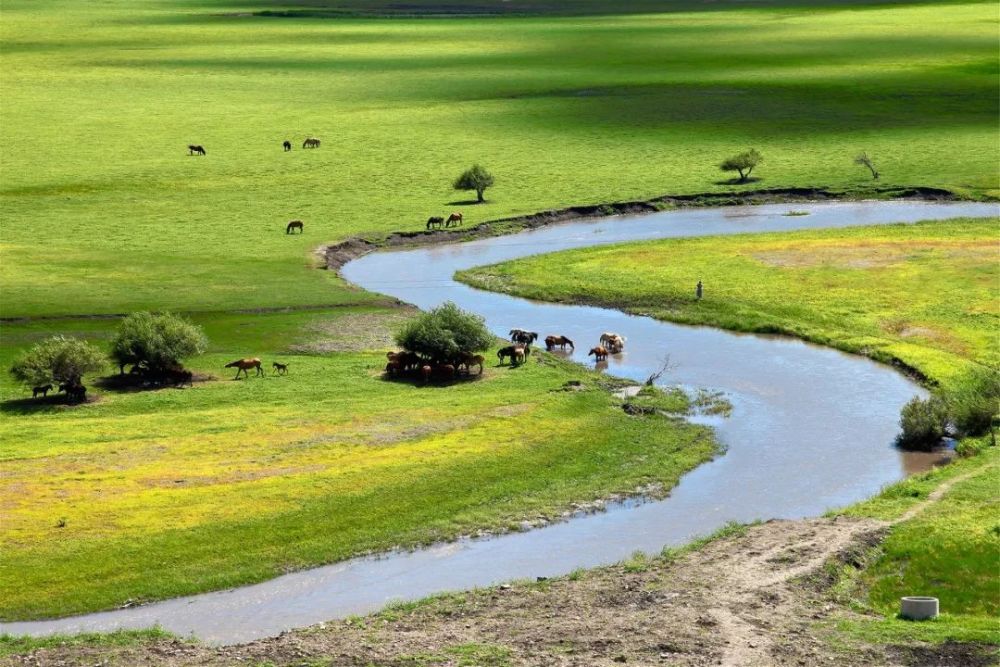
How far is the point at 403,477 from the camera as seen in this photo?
138 ft

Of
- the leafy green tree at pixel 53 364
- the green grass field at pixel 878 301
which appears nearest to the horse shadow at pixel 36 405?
the leafy green tree at pixel 53 364

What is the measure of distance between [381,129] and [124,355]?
62617 mm

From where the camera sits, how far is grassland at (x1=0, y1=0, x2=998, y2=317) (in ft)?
253

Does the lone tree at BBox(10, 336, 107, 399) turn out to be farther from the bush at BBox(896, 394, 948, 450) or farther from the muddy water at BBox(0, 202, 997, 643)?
the bush at BBox(896, 394, 948, 450)

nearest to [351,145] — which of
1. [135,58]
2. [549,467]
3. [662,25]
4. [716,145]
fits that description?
[716,145]

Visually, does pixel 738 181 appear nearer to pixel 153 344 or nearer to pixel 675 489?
pixel 153 344

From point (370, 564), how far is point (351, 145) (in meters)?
72.3

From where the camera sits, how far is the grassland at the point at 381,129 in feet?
253

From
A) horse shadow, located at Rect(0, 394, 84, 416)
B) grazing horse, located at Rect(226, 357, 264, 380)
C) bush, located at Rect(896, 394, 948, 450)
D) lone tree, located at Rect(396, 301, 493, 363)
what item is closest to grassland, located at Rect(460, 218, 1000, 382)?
bush, located at Rect(896, 394, 948, 450)

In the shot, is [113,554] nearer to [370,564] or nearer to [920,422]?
[370,564]

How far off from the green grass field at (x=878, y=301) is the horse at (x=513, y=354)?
35.3 feet

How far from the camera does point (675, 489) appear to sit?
4250 cm

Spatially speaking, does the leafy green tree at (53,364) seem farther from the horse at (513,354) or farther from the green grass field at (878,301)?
the green grass field at (878,301)

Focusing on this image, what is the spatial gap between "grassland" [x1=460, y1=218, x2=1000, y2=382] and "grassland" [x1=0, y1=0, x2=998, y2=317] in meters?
10.5
